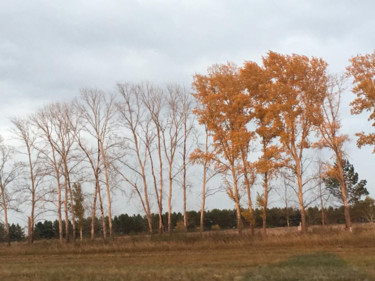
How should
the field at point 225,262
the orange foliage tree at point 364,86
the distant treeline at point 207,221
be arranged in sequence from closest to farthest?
the field at point 225,262, the orange foliage tree at point 364,86, the distant treeline at point 207,221

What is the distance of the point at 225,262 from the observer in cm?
1479

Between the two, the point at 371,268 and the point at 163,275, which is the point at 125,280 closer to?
the point at 163,275

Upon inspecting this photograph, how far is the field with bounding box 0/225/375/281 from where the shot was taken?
37.2 ft

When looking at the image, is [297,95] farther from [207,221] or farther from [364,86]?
[207,221]

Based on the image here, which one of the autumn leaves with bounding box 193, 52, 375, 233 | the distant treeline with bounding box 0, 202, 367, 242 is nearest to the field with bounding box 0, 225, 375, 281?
the autumn leaves with bounding box 193, 52, 375, 233

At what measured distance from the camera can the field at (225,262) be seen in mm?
11336

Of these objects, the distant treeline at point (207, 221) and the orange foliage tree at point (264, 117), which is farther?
the distant treeline at point (207, 221)

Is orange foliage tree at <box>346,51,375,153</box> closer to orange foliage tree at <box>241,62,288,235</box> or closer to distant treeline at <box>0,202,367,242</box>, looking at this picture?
orange foliage tree at <box>241,62,288,235</box>

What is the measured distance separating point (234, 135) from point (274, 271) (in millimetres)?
15911

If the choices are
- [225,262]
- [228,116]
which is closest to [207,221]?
[228,116]

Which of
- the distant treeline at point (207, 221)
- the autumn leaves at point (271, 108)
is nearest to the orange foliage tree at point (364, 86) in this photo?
the autumn leaves at point (271, 108)

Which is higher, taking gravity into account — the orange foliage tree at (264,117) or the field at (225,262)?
the orange foliage tree at (264,117)

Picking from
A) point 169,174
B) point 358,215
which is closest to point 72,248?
point 169,174

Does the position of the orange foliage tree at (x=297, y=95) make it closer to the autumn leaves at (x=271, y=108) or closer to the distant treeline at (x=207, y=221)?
the autumn leaves at (x=271, y=108)
